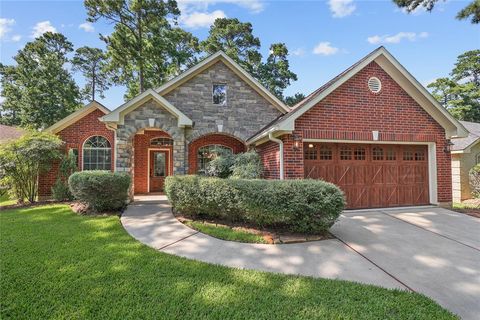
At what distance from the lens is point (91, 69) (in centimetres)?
3081

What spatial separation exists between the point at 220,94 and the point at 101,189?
21.6ft

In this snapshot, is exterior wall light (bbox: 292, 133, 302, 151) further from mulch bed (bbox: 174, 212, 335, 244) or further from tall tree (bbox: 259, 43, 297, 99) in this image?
tall tree (bbox: 259, 43, 297, 99)

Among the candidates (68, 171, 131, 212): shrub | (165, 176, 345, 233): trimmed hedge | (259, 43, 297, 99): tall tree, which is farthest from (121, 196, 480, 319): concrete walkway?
(259, 43, 297, 99): tall tree

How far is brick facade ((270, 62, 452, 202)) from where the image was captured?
8.92m

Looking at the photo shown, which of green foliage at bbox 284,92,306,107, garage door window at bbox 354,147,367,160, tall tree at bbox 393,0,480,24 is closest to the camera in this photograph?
tall tree at bbox 393,0,480,24

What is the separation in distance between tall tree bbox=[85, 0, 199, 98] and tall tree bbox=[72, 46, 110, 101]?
8571 mm

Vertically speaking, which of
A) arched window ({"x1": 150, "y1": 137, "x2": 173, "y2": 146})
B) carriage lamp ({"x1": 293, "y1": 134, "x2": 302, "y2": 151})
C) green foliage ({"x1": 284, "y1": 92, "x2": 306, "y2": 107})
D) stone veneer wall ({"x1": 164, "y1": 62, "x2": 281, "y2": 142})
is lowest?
carriage lamp ({"x1": 293, "y1": 134, "x2": 302, "y2": 151})

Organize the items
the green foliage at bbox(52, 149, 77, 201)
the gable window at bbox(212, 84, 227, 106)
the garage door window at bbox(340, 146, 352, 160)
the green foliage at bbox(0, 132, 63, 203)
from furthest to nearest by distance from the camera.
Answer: the gable window at bbox(212, 84, 227, 106) < the green foliage at bbox(52, 149, 77, 201) < the green foliage at bbox(0, 132, 63, 203) < the garage door window at bbox(340, 146, 352, 160)

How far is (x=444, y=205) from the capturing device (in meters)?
9.95

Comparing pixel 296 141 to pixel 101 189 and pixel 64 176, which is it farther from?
pixel 64 176

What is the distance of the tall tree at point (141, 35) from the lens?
1941 centimetres

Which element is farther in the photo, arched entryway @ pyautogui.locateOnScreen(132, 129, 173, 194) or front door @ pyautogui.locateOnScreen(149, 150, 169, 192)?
front door @ pyautogui.locateOnScreen(149, 150, 169, 192)

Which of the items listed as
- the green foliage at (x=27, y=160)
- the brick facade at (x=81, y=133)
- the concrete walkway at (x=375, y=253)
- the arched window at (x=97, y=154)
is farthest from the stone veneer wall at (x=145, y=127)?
the brick facade at (x=81, y=133)

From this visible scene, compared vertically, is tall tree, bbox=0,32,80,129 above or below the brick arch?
above
